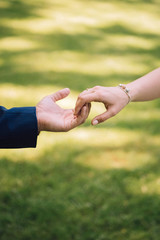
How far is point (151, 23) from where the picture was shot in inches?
245

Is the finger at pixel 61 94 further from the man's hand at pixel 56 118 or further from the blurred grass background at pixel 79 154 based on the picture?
the blurred grass background at pixel 79 154

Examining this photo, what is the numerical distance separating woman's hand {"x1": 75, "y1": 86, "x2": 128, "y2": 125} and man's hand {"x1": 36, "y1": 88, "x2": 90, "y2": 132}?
0.04m

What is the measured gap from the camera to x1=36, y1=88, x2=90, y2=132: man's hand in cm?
160

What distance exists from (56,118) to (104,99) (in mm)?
283

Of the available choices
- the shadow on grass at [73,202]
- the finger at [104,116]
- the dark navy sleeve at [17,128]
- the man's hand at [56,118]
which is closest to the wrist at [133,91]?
the finger at [104,116]

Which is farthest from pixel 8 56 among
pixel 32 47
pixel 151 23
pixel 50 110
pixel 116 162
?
pixel 151 23

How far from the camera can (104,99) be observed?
62.7 inches

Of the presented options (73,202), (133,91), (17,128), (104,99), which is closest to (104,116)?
(104,99)

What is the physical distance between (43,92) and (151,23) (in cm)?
370

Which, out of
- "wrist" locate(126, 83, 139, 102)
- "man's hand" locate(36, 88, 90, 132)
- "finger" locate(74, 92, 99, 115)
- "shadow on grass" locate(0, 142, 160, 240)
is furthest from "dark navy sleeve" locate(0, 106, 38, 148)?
"shadow on grass" locate(0, 142, 160, 240)

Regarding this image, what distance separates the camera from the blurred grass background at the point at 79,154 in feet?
6.75

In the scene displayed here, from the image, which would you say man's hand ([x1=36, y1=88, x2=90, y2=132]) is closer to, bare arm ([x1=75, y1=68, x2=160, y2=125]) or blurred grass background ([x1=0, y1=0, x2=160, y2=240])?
bare arm ([x1=75, y1=68, x2=160, y2=125])

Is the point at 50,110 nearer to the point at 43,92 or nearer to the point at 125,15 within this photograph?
the point at 43,92

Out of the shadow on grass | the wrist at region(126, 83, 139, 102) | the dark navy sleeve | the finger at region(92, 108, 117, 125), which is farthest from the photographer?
the shadow on grass
